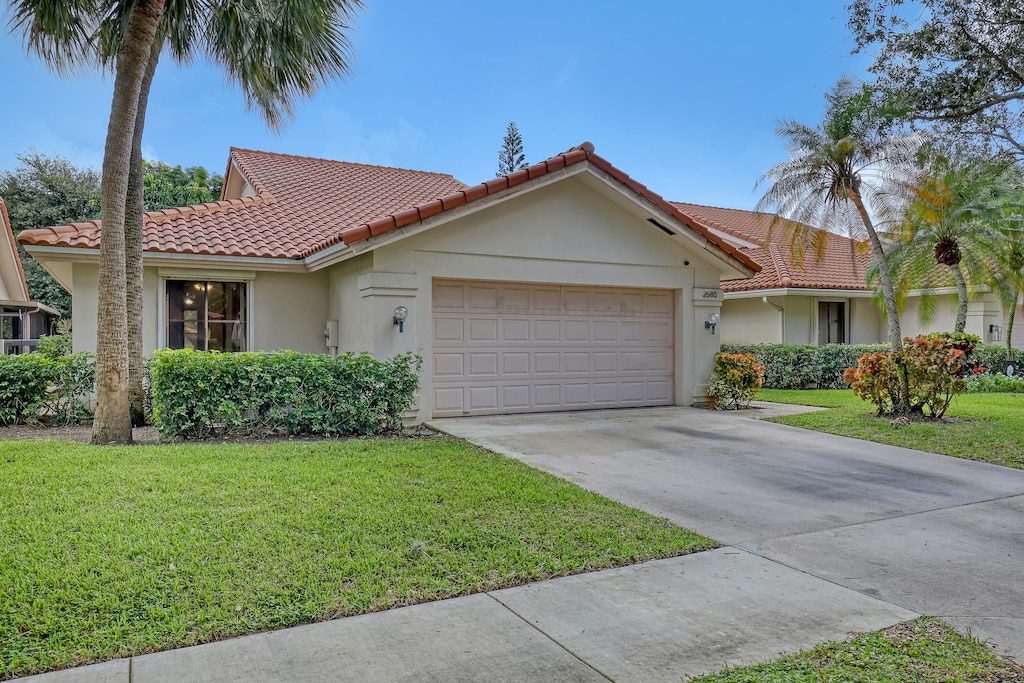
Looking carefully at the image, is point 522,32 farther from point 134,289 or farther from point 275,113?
point 134,289

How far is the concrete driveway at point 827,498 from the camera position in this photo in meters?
4.23

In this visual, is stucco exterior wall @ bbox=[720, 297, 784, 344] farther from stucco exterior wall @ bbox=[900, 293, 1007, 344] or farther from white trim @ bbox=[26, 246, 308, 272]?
white trim @ bbox=[26, 246, 308, 272]

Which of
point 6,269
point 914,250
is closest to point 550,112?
point 914,250

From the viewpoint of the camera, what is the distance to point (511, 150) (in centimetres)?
3941

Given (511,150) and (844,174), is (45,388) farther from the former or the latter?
(511,150)

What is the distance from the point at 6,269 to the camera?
1998cm

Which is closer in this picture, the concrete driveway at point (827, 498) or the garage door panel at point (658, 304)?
the concrete driveway at point (827, 498)

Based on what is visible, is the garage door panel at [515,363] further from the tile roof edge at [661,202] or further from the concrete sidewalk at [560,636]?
the concrete sidewalk at [560,636]

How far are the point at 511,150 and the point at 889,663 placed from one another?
38.5m

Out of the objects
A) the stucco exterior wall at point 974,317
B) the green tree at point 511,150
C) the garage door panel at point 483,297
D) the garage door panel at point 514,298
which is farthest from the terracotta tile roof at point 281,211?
the green tree at point 511,150

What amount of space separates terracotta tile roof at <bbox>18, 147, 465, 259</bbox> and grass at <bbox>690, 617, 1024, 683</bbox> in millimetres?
8194

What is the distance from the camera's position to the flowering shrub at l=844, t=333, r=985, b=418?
35.0 feet

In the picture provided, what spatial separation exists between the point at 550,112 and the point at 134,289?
29.6 metres

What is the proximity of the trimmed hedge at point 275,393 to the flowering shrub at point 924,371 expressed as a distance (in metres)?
7.70
